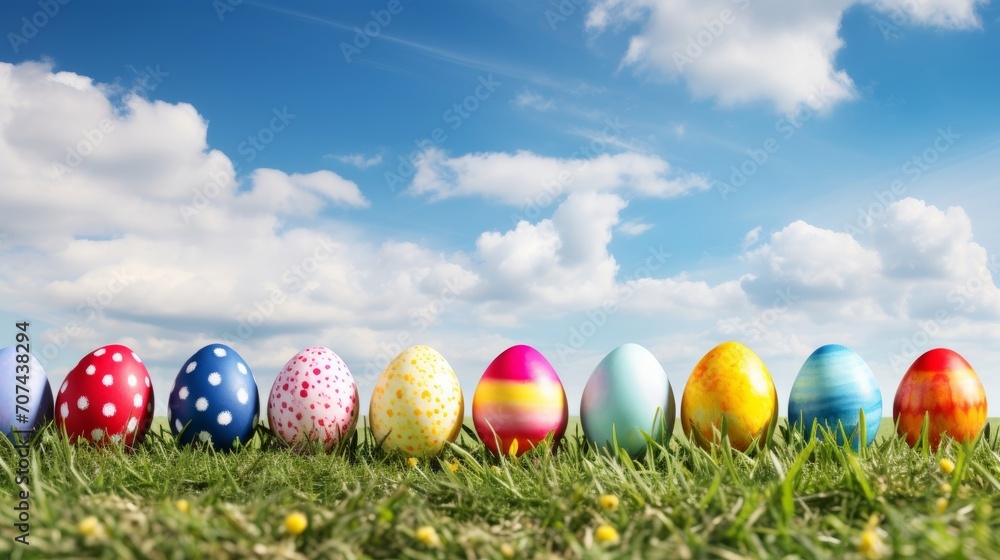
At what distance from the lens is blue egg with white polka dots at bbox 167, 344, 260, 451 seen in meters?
5.45

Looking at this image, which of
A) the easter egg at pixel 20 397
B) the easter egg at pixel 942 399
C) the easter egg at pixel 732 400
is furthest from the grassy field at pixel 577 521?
the easter egg at pixel 20 397

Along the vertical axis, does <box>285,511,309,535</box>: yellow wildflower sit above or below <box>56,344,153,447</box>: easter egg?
below

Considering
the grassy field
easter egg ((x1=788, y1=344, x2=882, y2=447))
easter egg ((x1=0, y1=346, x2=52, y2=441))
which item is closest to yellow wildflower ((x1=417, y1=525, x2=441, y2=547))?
the grassy field

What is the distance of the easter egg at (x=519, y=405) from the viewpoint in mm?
5137

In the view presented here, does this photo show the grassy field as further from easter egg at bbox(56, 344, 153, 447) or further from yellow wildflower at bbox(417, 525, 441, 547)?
easter egg at bbox(56, 344, 153, 447)

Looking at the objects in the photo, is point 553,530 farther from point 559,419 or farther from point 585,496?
point 559,419

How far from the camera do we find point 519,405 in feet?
16.9

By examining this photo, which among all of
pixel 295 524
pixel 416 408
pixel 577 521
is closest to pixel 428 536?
pixel 295 524

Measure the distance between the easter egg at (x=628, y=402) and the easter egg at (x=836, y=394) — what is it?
0.84 metres

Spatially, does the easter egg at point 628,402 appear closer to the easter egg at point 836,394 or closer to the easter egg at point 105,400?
the easter egg at point 836,394

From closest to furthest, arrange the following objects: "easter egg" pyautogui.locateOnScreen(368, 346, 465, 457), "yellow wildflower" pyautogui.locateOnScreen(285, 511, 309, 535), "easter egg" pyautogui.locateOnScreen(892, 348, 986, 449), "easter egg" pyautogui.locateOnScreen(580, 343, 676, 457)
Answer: "yellow wildflower" pyautogui.locateOnScreen(285, 511, 309, 535) → "easter egg" pyautogui.locateOnScreen(580, 343, 676, 457) → "easter egg" pyautogui.locateOnScreen(892, 348, 986, 449) → "easter egg" pyautogui.locateOnScreen(368, 346, 465, 457)

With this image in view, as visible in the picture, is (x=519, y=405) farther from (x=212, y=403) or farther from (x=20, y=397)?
(x=20, y=397)

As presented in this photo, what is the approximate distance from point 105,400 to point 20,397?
1.94ft

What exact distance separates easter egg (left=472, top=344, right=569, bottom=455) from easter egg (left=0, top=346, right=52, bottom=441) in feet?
10.3
